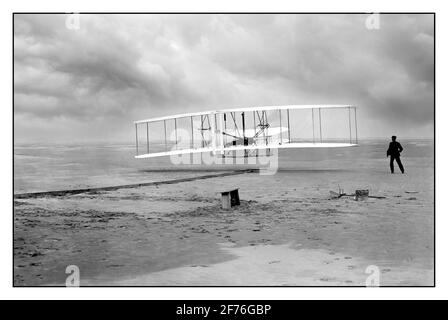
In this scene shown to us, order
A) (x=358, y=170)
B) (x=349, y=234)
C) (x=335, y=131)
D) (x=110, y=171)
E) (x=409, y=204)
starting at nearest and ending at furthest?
(x=349, y=234), (x=409, y=204), (x=335, y=131), (x=358, y=170), (x=110, y=171)

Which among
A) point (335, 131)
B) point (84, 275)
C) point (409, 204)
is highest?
point (335, 131)

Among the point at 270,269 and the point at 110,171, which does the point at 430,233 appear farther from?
the point at 110,171

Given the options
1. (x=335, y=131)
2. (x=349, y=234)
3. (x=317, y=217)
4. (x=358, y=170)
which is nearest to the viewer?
(x=349, y=234)

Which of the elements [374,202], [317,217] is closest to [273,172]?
[374,202]
